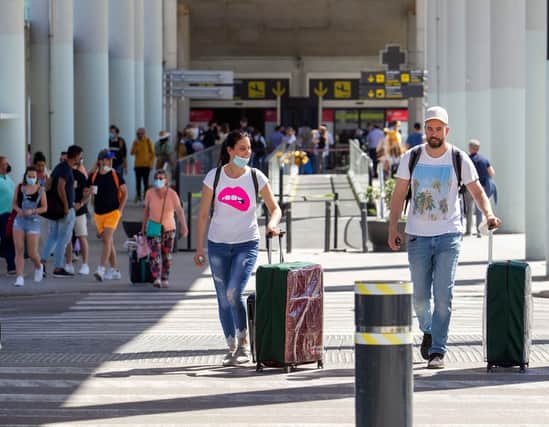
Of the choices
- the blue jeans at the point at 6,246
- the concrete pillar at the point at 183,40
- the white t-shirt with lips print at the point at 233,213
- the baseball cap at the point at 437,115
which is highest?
the concrete pillar at the point at 183,40

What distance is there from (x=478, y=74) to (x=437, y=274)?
24.9 meters

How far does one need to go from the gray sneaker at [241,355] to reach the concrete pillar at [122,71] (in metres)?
31.8

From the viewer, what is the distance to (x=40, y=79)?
113 feet

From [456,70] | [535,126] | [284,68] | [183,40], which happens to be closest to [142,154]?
[456,70]

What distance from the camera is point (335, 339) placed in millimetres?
13719

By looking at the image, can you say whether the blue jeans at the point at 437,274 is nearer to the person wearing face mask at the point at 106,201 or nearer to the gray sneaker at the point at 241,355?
the gray sneaker at the point at 241,355

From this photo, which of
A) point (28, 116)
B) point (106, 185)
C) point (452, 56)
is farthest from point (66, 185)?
point (452, 56)

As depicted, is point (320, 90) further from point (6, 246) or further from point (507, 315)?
point (507, 315)

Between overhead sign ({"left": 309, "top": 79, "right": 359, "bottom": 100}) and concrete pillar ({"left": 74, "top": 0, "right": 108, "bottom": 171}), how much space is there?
38.0 metres

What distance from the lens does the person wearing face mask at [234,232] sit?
11695 mm

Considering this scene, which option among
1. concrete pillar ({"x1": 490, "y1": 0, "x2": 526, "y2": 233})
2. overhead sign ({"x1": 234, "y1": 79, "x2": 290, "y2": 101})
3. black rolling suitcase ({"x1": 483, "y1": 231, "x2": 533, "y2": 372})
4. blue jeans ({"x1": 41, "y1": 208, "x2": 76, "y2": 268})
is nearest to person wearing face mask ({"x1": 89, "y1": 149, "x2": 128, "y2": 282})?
blue jeans ({"x1": 41, "y1": 208, "x2": 76, "y2": 268})

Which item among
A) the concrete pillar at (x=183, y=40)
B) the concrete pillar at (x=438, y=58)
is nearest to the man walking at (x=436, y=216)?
the concrete pillar at (x=438, y=58)

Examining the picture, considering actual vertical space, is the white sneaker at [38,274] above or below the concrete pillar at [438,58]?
below

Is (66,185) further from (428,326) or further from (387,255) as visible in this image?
(428,326)
